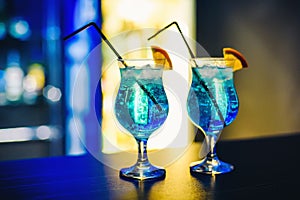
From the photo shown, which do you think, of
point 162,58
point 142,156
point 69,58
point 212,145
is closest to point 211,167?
point 212,145

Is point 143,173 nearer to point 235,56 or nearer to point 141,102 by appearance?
point 141,102

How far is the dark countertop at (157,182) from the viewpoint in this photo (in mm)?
831

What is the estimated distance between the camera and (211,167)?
3.32ft

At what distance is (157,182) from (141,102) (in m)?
0.17

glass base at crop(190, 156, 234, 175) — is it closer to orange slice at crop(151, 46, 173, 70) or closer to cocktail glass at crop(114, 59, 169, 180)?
cocktail glass at crop(114, 59, 169, 180)

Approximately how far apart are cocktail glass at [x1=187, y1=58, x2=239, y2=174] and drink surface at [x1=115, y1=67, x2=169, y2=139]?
0.10 m

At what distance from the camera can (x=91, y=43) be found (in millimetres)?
2648

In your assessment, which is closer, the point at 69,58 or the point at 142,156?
the point at 142,156

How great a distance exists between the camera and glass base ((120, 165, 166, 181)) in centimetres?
95

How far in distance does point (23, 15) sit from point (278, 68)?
1879mm

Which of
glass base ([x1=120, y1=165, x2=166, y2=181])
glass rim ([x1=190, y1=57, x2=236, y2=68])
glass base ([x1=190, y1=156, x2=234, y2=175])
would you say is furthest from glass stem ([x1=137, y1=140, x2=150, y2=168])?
glass rim ([x1=190, y1=57, x2=236, y2=68])

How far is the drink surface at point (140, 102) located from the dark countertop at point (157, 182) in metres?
0.12

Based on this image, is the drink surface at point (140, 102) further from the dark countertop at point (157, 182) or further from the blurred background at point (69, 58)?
the blurred background at point (69, 58)

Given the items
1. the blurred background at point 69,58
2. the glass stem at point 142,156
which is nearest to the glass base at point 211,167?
the glass stem at point 142,156
